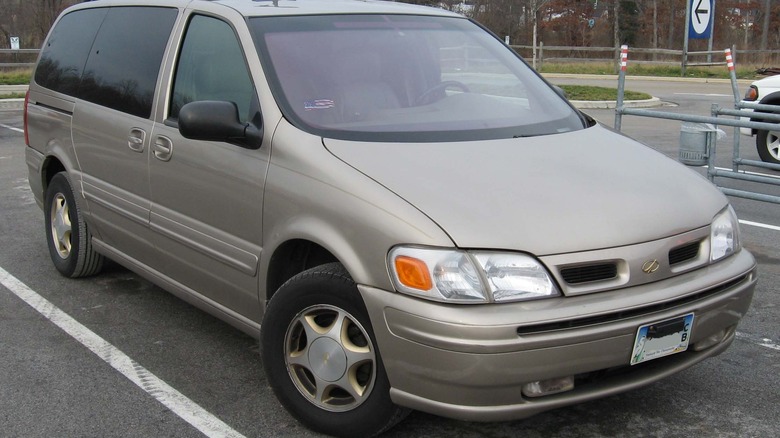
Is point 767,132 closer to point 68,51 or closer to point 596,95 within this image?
point 68,51

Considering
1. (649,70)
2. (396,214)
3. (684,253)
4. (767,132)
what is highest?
(396,214)

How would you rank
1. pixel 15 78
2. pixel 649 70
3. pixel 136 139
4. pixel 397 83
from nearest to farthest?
1. pixel 397 83
2. pixel 136 139
3. pixel 15 78
4. pixel 649 70

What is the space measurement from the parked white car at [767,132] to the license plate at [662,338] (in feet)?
25.1

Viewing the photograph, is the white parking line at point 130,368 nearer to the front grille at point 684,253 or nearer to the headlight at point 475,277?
the headlight at point 475,277

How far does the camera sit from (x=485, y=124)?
408cm

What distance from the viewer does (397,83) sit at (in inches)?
166

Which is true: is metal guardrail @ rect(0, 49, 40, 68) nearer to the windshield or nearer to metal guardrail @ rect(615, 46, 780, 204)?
metal guardrail @ rect(615, 46, 780, 204)

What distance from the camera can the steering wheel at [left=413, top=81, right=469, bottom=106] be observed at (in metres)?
4.20

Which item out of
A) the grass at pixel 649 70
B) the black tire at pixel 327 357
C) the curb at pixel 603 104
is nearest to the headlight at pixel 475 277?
the black tire at pixel 327 357

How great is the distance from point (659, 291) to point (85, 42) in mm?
3847

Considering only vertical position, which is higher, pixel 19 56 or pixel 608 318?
pixel 608 318

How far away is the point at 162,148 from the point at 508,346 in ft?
7.24

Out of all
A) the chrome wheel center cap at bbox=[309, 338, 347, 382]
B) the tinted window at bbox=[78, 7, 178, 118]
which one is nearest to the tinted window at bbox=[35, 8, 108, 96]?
the tinted window at bbox=[78, 7, 178, 118]

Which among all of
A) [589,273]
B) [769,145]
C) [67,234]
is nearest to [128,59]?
[67,234]
